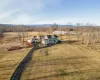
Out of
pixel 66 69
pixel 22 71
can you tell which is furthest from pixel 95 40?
pixel 22 71

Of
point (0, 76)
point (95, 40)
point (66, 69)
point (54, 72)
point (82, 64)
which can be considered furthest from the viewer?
point (95, 40)

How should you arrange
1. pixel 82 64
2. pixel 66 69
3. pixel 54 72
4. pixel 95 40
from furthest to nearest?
1. pixel 95 40
2. pixel 82 64
3. pixel 66 69
4. pixel 54 72

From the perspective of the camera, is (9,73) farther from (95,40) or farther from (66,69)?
(95,40)

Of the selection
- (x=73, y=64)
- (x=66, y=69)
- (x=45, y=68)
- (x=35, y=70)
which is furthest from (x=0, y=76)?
(x=73, y=64)

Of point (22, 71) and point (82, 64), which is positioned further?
point (82, 64)

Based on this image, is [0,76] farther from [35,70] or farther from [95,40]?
[95,40]

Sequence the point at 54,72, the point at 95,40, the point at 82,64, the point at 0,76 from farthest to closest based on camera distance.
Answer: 1. the point at 95,40
2. the point at 82,64
3. the point at 54,72
4. the point at 0,76

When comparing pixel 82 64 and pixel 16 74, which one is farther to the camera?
pixel 82 64

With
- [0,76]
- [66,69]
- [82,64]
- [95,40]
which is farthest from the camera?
[95,40]
